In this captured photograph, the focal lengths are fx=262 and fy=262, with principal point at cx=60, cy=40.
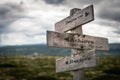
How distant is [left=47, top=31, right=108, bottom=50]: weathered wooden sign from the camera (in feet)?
27.2

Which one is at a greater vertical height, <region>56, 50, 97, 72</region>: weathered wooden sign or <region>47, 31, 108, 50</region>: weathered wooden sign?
<region>47, 31, 108, 50</region>: weathered wooden sign

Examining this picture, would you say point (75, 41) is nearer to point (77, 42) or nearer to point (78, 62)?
point (77, 42)

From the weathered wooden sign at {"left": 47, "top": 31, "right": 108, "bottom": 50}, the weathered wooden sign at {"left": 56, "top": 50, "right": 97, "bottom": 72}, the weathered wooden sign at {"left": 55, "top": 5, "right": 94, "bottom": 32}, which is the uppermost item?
the weathered wooden sign at {"left": 55, "top": 5, "right": 94, "bottom": 32}

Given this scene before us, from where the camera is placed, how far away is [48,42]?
8141mm

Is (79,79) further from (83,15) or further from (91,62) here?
(83,15)

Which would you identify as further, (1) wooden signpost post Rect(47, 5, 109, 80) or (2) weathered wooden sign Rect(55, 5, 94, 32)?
(2) weathered wooden sign Rect(55, 5, 94, 32)

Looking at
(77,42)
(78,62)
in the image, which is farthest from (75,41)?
(78,62)

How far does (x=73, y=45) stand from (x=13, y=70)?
64.2m

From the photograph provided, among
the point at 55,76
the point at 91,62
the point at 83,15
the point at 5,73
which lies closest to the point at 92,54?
the point at 91,62

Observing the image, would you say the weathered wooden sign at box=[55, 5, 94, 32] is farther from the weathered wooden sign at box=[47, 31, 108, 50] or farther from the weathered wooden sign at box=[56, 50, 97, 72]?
the weathered wooden sign at box=[56, 50, 97, 72]

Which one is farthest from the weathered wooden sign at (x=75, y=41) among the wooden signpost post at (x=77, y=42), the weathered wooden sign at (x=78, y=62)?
the weathered wooden sign at (x=78, y=62)

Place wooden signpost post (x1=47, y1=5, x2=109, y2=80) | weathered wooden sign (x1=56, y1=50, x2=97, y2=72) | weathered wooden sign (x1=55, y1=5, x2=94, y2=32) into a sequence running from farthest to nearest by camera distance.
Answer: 1. weathered wooden sign (x1=55, y1=5, x2=94, y2=32)
2. wooden signpost post (x1=47, y1=5, x2=109, y2=80)
3. weathered wooden sign (x1=56, y1=50, x2=97, y2=72)

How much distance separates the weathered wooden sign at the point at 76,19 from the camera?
27.7 ft

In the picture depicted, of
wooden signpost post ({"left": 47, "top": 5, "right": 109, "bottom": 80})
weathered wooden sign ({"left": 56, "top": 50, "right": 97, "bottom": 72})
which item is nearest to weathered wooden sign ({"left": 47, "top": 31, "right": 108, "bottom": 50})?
wooden signpost post ({"left": 47, "top": 5, "right": 109, "bottom": 80})
